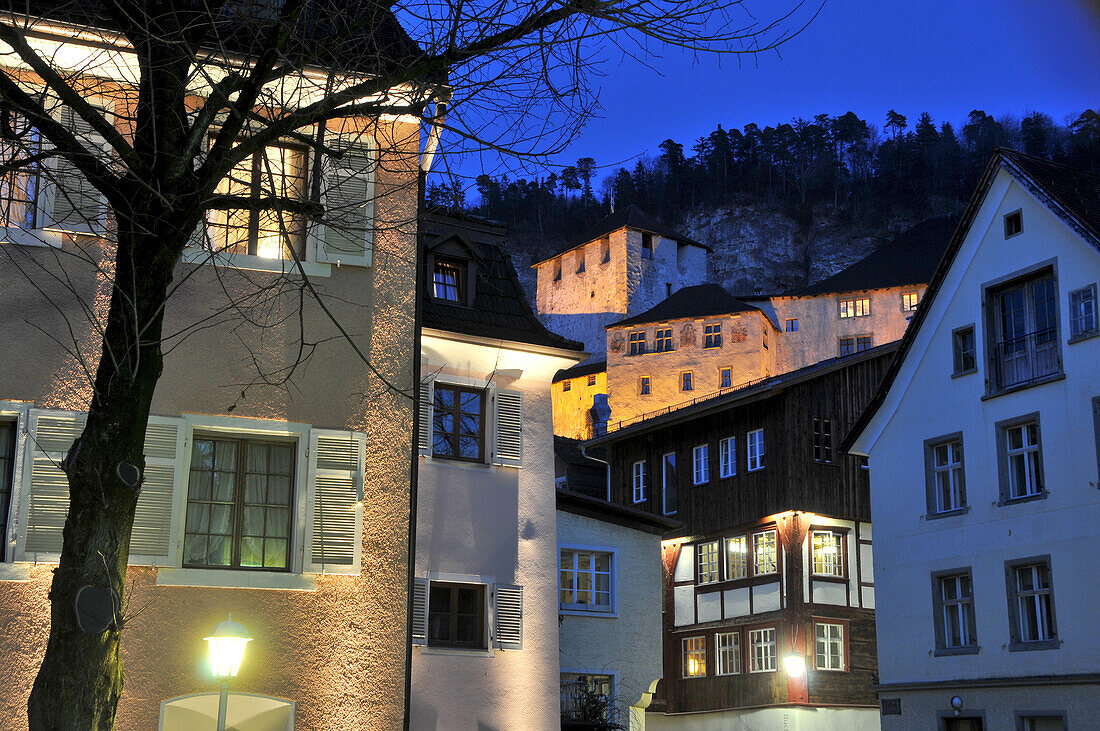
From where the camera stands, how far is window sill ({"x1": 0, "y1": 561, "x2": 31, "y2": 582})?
11109 millimetres

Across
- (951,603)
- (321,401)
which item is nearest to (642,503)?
(951,603)

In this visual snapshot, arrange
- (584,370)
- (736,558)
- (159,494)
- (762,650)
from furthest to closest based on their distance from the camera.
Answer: (584,370)
(736,558)
(762,650)
(159,494)

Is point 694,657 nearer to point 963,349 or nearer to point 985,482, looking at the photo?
point 985,482

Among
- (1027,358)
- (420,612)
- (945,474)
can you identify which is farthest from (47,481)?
(945,474)

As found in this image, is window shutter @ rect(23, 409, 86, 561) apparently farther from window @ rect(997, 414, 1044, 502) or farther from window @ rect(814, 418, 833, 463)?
window @ rect(814, 418, 833, 463)

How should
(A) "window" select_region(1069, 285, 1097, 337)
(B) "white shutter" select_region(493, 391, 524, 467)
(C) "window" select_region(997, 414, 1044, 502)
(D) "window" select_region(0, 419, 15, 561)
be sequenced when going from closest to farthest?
(D) "window" select_region(0, 419, 15, 561) → (B) "white shutter" select_region(493, 391, 524, 467) → (A) "window" select_region(1069, 285, 1097, 337) → (C) "window" select_region(997, 414, 1044, 502)

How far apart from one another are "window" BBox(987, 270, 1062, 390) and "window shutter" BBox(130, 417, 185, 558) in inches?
637

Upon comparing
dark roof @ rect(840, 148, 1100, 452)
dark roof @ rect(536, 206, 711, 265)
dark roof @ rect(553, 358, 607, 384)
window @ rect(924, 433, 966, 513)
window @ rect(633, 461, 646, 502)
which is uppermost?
dark roof @ rect(536, 206, 711, 265)

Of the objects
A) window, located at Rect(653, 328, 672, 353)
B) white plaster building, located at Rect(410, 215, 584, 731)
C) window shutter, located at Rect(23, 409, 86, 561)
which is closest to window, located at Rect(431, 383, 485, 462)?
white plaster building, located at Rect(410, 215, 584, 731)

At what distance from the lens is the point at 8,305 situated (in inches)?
461

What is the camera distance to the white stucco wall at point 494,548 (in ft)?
54.8

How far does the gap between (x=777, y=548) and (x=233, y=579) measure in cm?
2229

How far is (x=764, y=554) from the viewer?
32.6m

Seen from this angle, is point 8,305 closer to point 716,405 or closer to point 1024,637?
point 1024,637
